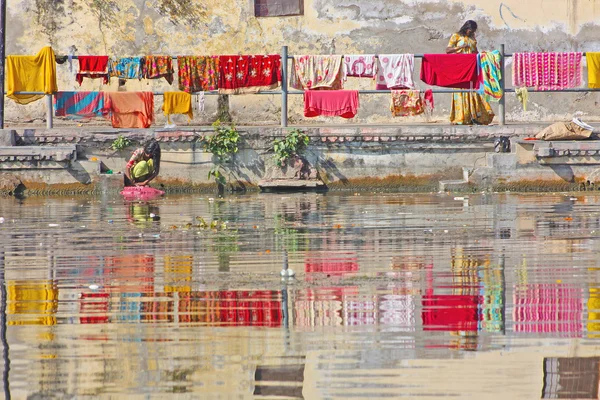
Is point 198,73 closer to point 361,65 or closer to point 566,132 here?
point 361,65

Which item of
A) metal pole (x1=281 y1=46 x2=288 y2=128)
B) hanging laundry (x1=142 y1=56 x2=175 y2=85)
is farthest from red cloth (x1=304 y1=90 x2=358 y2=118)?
hanging laundry (x1=142 y1=56 x2=175 y2=85)

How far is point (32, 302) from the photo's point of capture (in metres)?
8.41

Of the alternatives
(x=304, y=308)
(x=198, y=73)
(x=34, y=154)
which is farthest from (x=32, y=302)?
(x=198, y=73)

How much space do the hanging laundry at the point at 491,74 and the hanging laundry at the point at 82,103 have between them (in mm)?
5640

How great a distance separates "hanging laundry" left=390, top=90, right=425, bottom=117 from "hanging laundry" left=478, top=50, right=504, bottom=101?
928mm

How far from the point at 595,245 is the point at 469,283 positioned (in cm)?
246

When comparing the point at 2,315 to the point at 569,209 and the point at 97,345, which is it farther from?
the point at 569,209

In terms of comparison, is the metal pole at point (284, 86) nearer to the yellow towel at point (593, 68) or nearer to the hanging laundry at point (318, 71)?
the hanging laundry at point (318, 71)

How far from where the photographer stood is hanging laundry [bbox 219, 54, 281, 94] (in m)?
18.5

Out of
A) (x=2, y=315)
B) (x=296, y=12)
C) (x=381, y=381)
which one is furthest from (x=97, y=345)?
(x=296, y=12)

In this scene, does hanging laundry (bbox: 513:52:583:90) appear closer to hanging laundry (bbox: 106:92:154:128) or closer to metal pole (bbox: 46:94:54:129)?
hanging laundry (bbox: 106:92:154:128)

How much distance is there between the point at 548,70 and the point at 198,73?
523 centimetres

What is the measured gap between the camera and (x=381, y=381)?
6.12 metres

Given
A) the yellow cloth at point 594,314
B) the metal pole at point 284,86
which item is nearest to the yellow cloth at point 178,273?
the yellow cloth at point 594,314
